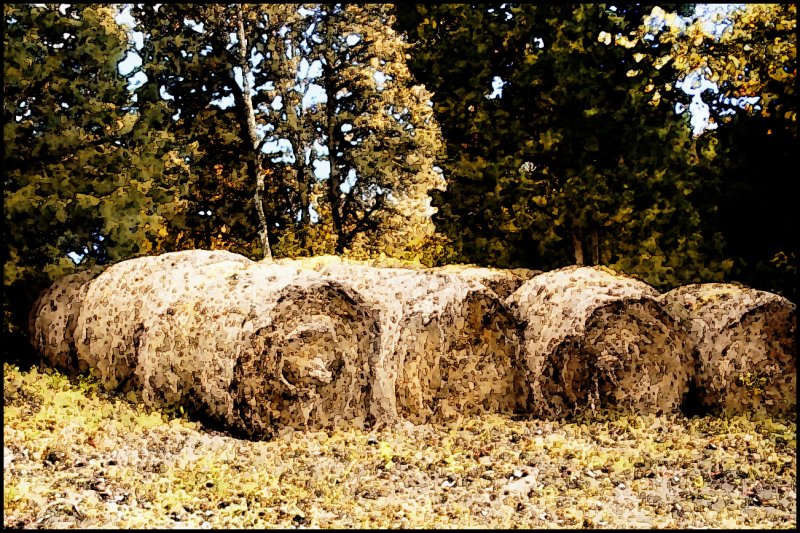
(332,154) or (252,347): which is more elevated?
(332,154)

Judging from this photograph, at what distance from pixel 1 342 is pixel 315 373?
20.0ft

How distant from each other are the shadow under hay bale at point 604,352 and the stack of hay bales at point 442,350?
38 cm

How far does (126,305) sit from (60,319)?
1861mm

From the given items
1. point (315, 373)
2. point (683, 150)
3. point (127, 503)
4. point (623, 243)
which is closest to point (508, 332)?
point (315, 373)

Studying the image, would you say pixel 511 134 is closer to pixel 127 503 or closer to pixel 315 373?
pixel 315 373

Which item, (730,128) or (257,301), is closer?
(257,301)

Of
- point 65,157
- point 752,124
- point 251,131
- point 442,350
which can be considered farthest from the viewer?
point 251,131

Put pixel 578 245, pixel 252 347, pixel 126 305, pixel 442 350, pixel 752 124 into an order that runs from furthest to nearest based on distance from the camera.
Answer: pixel 578 245
pixel 752 124
pixel 126 305
pixel 442 350
pixel 252 347

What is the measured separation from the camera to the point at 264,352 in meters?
8.77

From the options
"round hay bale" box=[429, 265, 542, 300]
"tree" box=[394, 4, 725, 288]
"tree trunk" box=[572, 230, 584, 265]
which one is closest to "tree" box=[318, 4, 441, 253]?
"tree" box=[394, 4, 725, 288]

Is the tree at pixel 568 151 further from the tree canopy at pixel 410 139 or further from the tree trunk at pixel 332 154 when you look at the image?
the tree trunk at pixel 332 154

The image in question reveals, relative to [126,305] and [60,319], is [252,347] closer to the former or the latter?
[126,305]

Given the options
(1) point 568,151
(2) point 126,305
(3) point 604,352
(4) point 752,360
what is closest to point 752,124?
(1) point 568,151

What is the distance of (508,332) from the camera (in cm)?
1025
